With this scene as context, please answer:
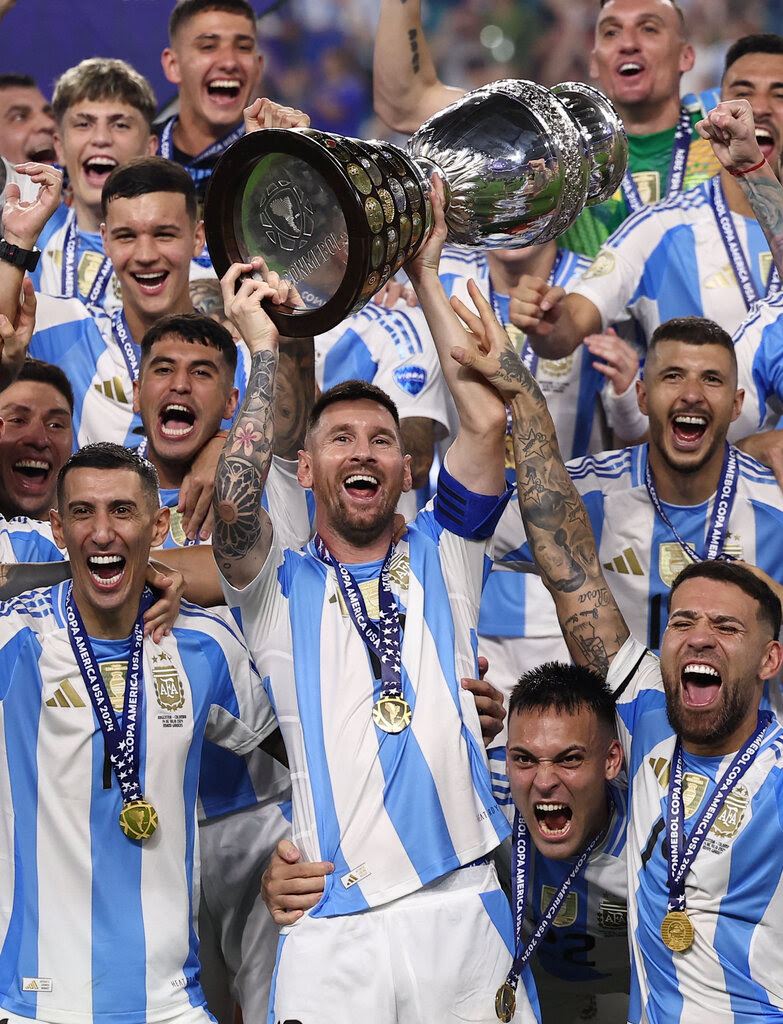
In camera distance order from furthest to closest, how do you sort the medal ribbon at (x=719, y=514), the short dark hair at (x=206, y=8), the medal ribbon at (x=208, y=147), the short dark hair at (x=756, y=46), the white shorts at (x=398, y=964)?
1. the short dark hair at (x=206, y=8)
2. the medal ribbon at (x=208, y=147)
3. the short dark hair at (x=756, y=46)
4. the medal ribbon at (x=719, y=514)
5. the white shorts at (x=398, y=964)

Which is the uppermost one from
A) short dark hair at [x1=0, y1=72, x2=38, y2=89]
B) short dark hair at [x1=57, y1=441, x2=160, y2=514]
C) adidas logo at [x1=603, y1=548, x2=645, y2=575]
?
short dark hair at [x1=0, y1=72, x2=38, y2=89]

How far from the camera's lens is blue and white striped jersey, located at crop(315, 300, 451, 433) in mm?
4895

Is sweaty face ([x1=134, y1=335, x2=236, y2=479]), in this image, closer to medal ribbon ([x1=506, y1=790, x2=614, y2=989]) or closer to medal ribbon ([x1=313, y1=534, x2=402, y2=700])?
medal ribbon ([x1=313, y1=534, x2=402, y2=700])

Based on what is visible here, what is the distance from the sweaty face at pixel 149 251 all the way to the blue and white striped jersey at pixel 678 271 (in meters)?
A: 1.30

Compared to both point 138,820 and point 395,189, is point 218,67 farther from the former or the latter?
point 138,820

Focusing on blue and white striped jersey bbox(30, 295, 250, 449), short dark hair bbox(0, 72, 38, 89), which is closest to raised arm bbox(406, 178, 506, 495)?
blue and white striped jersey bbox(30, 295, 250, 449)

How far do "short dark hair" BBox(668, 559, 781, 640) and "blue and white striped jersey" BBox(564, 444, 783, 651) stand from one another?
0.63 m

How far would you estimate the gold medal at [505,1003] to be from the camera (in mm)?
3354

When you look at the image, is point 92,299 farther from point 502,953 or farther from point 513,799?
point 502,953

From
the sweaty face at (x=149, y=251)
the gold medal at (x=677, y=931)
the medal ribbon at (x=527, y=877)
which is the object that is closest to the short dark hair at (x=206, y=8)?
the sweaty face at (x=149, y=251)

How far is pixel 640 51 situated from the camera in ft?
18.5

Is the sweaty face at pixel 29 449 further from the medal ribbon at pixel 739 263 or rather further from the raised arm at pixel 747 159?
the medal ribbon at pixel 739 263

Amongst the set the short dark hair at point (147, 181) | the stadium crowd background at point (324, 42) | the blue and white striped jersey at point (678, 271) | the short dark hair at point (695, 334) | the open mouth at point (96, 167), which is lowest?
the short dark hair at point (695, 334)

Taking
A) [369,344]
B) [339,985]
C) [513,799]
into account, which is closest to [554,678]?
[513,799]
